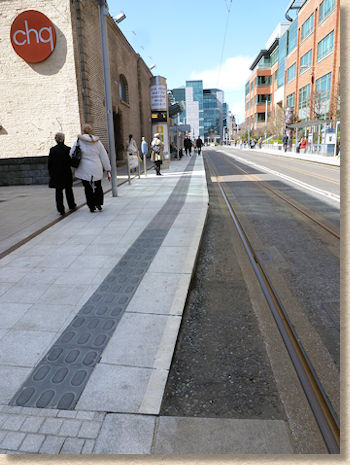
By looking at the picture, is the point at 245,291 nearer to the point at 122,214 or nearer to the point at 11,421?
the point at 11,421

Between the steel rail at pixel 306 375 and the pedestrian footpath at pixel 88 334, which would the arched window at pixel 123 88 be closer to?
the pedestrian footpath at pixel 88 334

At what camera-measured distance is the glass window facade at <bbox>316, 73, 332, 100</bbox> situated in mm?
40438

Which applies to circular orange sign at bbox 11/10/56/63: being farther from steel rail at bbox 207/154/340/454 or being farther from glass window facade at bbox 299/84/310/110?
glass window facade at bbox 299/84/310/110

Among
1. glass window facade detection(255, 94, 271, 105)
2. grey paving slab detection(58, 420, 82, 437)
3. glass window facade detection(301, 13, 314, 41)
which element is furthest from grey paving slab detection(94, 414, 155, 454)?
glass window facade detection(255, 94, 271, 105)

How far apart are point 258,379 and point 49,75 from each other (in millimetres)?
16383

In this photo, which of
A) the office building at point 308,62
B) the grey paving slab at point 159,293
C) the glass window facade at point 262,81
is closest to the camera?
the grey paving slab at point 159,293

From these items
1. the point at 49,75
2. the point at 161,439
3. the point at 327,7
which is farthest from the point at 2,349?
the point at 327,7

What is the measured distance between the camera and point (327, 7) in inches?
1614

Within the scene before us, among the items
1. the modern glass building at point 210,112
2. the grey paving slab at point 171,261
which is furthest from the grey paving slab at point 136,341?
the modern glass building at point 210,112

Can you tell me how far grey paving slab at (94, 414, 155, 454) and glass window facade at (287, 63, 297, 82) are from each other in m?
61.2

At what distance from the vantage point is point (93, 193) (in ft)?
27.6

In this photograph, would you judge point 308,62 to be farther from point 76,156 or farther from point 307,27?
point 76,156

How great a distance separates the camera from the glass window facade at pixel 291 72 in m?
55.6

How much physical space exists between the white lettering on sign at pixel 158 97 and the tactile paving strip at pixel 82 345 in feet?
68.9
